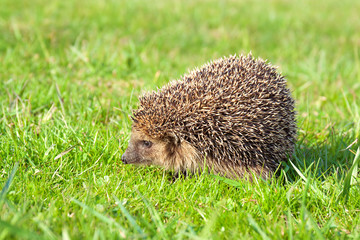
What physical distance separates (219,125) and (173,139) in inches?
24.7

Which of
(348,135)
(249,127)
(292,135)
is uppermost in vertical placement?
(249,127)

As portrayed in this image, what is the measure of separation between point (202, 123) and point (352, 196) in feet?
5.68

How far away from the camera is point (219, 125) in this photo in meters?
4.26

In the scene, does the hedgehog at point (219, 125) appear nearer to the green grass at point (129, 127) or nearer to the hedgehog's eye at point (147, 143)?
the hedgehog's eye at point (147, 143)

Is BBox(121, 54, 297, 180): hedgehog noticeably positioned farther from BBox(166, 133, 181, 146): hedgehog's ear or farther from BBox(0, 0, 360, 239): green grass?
BBox(0, 0, 360, 239): green grass

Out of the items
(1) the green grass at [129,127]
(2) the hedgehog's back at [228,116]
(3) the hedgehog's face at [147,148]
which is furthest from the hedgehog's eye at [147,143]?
(1) the green grass at [129,127]

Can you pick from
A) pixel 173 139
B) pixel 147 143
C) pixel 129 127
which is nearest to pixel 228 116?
pixel 173 139

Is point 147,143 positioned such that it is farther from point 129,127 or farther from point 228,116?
point 228,116

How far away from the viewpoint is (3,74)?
6.61 metres

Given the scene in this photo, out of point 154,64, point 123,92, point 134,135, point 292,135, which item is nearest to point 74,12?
point 154,64

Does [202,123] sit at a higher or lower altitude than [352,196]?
higher

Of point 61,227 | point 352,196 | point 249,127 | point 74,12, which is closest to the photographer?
point 61,227

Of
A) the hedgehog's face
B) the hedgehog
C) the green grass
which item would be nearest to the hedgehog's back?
the hedgehog

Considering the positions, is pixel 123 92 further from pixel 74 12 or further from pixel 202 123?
pixel 74 12
